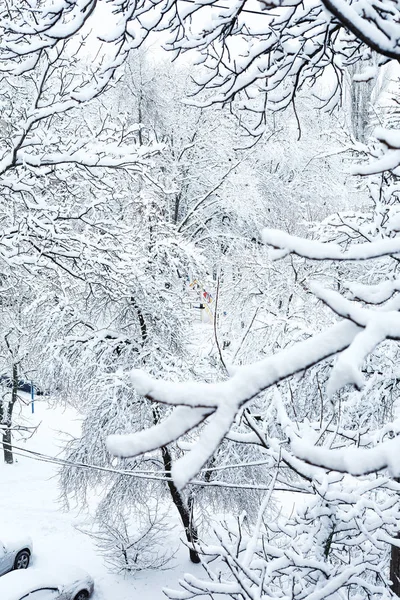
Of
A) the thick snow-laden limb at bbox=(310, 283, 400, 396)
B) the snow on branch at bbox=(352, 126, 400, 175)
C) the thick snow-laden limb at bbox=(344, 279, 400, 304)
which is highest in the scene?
the snow on branch at bbox=(352, 126, 400, 175)

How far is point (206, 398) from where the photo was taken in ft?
3.13

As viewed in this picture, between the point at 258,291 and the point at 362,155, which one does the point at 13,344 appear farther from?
the point at 362,155

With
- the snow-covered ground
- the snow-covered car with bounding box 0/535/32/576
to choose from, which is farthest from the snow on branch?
the snow-covered car with bounding box 0/535/32/576

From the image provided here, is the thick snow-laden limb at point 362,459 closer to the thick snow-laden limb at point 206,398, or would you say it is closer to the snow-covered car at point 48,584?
the thick snow-laden limb at point 206,398

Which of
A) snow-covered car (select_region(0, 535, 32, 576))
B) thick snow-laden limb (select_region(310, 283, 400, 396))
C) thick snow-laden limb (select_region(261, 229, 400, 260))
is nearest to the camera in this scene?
thick snow-laden limb (select_region(310, 283, 400, 396))

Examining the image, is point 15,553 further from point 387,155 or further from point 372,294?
point 387,155


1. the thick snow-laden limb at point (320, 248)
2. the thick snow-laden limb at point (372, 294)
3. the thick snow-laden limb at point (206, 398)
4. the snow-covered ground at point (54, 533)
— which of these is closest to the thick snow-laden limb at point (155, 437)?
the thick snow-laden limb at point (206, 398)

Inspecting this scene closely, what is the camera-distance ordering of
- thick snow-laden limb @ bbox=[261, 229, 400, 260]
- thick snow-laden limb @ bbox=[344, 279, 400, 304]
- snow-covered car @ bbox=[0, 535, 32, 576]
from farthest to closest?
1. snow-covered car @ bbox=[0, 535, 32, 576]
2. thick snow-laden limb @ bbox=[344, 279, 400, 304]
3. thick snow-laden limb @ bbox=[261, 229, 400, 260]

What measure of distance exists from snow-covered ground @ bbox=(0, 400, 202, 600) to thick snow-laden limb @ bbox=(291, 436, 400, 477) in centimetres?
783

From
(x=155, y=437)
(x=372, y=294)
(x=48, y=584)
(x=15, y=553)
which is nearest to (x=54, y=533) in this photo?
(x=15, y=553)

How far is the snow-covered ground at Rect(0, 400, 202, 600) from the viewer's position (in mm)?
8750

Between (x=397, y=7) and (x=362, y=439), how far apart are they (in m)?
2.51

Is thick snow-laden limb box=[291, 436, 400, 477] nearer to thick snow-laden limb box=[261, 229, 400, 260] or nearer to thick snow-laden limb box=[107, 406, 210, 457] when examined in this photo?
thick snow-laden limb box=[107, 406, 210, 457]

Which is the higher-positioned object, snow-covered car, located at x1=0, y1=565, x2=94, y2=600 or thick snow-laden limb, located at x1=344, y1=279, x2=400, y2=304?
thick snow-laden limb, located at x1=344, y1=279, x2=400, y2=304
